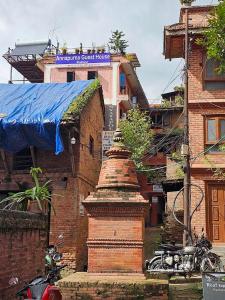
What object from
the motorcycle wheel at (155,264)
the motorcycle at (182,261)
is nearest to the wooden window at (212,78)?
the motorcycle at (182,261)

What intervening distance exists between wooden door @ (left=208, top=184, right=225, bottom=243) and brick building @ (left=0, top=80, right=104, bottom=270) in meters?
5.46

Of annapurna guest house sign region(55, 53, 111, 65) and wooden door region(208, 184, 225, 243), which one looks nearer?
wooden door region(208, 184, 225, 243)

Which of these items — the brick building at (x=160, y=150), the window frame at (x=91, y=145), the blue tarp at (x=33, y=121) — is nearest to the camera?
the blue tarp at (x=33, y=121)

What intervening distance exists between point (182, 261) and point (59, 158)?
8092 millimetres

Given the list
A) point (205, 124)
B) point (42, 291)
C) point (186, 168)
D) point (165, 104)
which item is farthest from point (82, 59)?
point (42, 291)

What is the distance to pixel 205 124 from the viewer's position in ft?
59.5

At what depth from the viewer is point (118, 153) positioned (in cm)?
902

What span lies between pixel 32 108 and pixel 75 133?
7.05ft

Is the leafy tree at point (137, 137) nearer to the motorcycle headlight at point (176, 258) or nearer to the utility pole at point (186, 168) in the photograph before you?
the utility pole at point (186, 168)

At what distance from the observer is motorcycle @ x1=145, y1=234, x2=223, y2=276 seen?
12508 millimetres

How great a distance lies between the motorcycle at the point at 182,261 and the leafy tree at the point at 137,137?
14.2 metres

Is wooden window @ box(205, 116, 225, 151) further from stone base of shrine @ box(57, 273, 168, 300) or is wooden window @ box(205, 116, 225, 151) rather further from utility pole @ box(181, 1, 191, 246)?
stone base of shrine @ box(57, 273, 168, 300)

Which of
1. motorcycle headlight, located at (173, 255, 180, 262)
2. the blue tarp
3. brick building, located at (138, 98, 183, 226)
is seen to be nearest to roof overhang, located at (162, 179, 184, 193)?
brick building, located at (138, 98, 183, 226)

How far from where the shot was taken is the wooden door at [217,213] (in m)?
17.2
